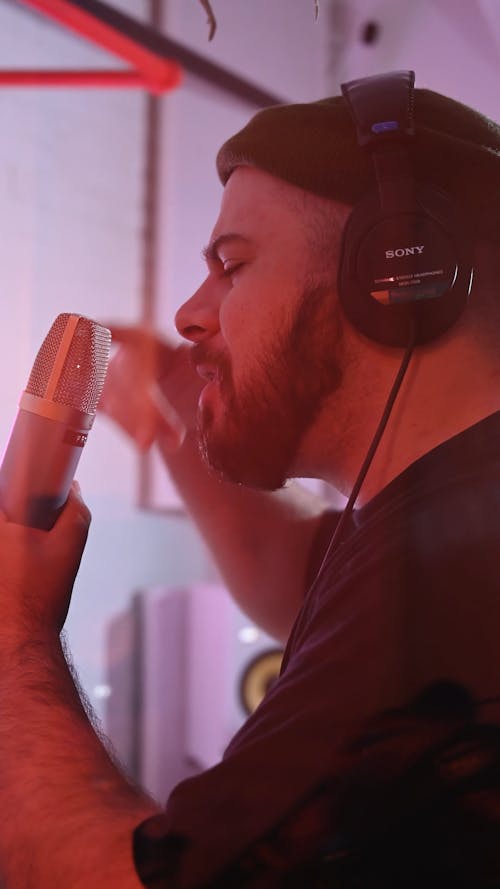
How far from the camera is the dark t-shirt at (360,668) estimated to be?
0.49 metres

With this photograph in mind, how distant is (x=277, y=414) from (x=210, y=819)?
0.35 metres

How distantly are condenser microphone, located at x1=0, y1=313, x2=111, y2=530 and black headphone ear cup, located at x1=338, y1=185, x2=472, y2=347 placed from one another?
0.74 ft

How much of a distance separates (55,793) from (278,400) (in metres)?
0.36

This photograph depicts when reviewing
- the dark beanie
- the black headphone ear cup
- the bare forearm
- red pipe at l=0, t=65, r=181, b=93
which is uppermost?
red pipe at l=0, t=65, r=181, b=93

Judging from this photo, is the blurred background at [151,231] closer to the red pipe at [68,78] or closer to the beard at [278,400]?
the red pipe at [68,78]

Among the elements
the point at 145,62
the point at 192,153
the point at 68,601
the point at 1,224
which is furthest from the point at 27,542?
the point at 192,153

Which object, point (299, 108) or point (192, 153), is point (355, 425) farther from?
point (192, 153)

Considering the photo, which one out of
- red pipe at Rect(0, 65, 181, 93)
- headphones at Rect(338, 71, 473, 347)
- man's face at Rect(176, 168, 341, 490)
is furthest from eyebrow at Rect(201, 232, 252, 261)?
red pipe at Rect(0, 65, 181, 93)

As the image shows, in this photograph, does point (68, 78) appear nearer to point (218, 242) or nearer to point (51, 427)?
point (218, 242)

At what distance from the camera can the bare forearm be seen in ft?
1.67

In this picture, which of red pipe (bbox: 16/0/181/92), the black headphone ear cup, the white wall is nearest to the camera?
the black headphone ear cup

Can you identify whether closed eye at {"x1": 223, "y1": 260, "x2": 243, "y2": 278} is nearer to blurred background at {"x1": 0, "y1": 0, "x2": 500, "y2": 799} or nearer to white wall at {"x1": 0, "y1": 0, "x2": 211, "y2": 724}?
white wall at {"x1": 0, "y1": 0, "x2": 211, "y2": 724}

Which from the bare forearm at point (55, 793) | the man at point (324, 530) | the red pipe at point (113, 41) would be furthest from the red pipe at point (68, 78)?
the bare forearm at point (55, 793)

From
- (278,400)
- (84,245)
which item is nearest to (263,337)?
(278,400)
